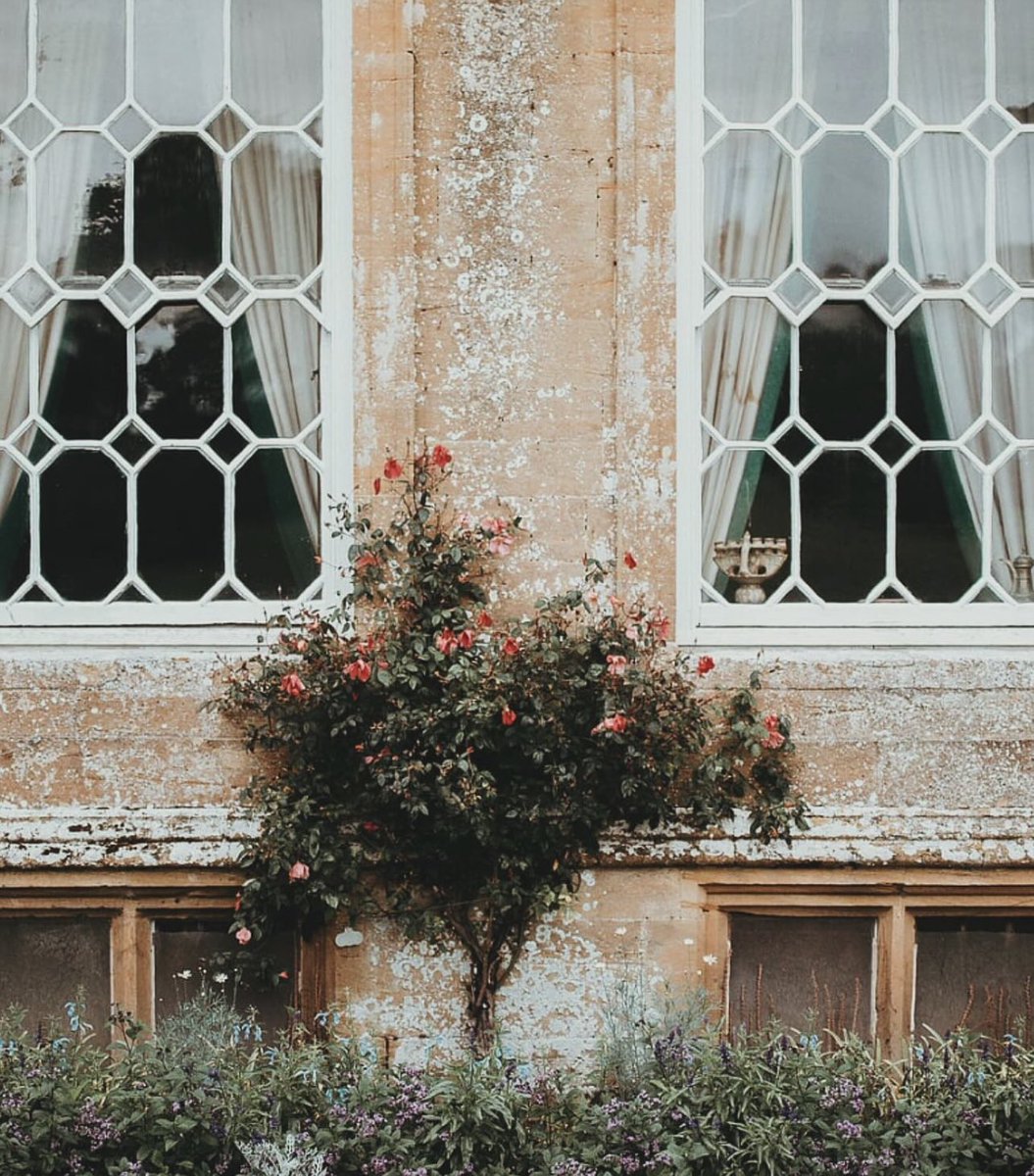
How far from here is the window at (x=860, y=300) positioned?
4.78 m

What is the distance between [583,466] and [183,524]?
4.64ft

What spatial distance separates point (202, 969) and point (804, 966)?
82.5 inches

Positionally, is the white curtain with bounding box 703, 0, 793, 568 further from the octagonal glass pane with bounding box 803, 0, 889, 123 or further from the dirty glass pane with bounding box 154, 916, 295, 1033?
the dirty glass pane with bounding box 154, 916, 295, 1033

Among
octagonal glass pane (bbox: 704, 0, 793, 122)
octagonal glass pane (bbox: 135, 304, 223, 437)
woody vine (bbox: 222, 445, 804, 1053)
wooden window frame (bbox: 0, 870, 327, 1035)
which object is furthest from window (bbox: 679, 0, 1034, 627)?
wooden window frame (bbox: 0, 870, 327, 1035)

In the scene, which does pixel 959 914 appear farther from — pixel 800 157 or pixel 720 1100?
pixel 800 157

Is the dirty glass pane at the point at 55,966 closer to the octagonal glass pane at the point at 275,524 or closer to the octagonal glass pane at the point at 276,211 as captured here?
the octagonal glass pane at the point at 275,524

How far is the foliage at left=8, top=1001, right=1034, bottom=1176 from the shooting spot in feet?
12.6

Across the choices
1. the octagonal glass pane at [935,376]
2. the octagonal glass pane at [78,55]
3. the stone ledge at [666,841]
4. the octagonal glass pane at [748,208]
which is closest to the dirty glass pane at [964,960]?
the stone ledge at [666,841]

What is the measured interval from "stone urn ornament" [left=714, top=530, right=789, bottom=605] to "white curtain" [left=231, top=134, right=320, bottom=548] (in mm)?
1438

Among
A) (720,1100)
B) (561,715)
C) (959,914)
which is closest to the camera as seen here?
(720,1100)

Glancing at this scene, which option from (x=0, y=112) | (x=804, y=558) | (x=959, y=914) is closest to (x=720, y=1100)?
(x=959, y=914)

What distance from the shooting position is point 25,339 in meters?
4.77

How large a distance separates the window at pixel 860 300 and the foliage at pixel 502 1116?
157 cm

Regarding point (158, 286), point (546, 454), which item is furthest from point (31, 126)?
point (546, 454)
